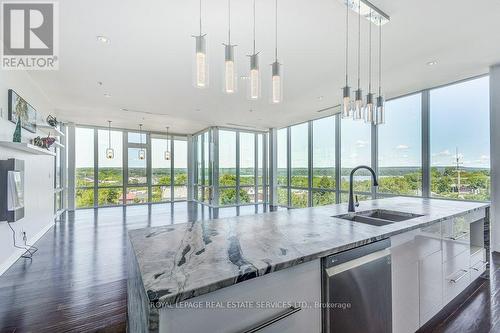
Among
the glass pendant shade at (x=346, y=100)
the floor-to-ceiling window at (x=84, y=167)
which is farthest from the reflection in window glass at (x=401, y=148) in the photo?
the floor-to-ceiling window at (x=84, y=167)

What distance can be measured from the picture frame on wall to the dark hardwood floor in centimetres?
210

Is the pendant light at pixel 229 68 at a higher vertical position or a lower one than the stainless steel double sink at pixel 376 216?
higher

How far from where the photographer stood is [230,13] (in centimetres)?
229

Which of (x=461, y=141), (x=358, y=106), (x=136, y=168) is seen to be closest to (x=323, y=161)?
(x=461, y=141)

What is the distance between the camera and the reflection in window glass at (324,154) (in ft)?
21.6

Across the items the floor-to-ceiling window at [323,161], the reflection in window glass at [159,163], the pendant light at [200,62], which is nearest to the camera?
the pendant light at [200,62]

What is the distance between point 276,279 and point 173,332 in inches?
18.6

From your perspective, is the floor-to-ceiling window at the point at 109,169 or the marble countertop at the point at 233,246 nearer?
the marble countertop at the point at 233,246

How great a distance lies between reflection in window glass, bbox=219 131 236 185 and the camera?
8.30m

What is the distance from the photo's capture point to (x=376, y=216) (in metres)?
2.51

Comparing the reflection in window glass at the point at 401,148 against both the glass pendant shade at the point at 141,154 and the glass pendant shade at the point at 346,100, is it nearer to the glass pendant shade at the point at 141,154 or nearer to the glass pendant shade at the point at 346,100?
the glass pendant shade at the point at 346,100

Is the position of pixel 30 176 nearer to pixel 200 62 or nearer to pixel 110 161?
pixel 200 62

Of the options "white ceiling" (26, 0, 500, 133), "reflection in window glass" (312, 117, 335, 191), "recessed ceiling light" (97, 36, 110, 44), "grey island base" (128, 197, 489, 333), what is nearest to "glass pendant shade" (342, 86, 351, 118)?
"white ceiling" (26, 0, 500, 133)

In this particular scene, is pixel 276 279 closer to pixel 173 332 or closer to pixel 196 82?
pixel 173 332
